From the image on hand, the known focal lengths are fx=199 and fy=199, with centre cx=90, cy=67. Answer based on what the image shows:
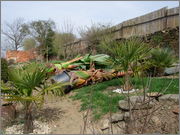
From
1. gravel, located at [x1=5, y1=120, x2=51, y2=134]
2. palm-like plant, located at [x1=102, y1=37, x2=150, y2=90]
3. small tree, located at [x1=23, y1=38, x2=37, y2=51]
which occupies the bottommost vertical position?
gravel, located at [x1=5, y1=120, x2=51, y2=134]

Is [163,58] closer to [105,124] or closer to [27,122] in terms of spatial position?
[105,124]

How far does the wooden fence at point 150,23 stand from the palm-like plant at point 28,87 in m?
3.06

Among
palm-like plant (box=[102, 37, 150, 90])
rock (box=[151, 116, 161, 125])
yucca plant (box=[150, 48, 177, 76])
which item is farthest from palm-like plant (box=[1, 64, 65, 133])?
yucca plant (box=[150, 48, 177, 76])

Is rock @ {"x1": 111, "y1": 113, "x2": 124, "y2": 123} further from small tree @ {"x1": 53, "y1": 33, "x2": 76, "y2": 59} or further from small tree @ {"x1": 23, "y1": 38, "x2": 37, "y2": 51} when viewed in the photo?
small tree @ {"x1": 23, "y1": 38, "x2": 37, "y2": 51}

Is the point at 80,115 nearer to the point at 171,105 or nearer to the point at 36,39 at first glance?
the point at 171,105

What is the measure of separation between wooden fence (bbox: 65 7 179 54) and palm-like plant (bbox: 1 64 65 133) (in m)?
3.06

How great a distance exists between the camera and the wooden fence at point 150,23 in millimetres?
6898

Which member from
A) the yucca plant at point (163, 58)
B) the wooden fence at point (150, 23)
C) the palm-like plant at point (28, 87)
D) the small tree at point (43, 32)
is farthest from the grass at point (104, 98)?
the small tree at point (43, 32)

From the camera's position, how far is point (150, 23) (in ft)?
26.6

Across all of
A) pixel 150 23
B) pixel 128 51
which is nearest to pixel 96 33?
pixel 150 23

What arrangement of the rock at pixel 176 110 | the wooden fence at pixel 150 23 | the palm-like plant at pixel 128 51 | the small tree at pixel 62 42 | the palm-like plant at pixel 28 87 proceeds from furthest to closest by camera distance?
the small tree at pixel 62 42 < the wooden fence at pixel 150 23 < the palm-like plant at pixel 128 51 < the rock at pixel 176 110 < the palm-like plant at pixel 28 87

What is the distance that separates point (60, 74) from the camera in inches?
252

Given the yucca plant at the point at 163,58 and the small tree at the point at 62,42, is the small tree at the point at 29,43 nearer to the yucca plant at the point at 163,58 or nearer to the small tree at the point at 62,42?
the small tree at the point at 62,42

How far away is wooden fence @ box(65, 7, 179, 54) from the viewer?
690 centimetres
